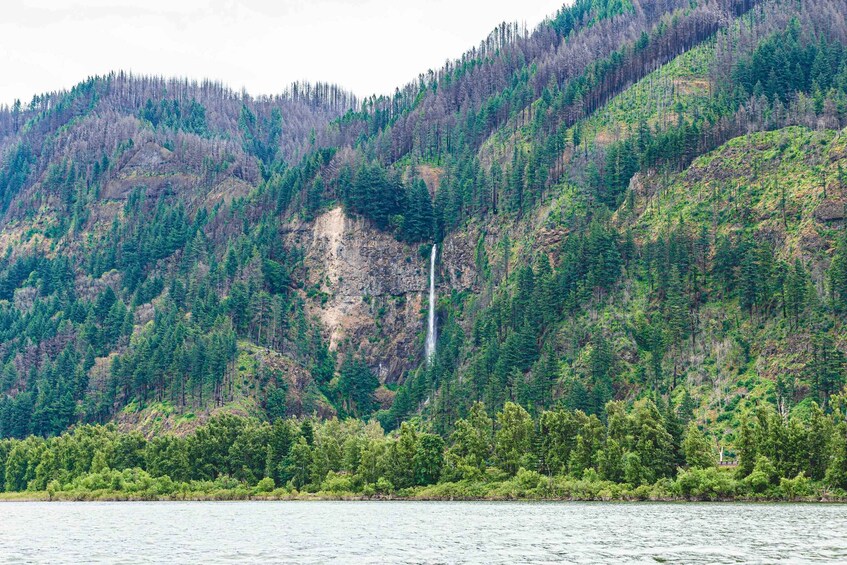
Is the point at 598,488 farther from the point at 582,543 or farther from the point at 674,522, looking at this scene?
the point at 582,543

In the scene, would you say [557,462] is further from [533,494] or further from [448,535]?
[448,535]

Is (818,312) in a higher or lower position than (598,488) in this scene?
higher

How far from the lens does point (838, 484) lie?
138000 mm

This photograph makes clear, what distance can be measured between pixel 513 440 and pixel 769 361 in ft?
172

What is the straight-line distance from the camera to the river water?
286ft

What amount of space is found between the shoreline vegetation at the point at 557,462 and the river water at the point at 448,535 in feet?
23.1

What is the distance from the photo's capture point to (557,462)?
16825cm

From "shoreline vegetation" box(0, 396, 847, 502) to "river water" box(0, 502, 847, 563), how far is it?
703cm

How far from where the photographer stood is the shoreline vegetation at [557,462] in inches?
5605

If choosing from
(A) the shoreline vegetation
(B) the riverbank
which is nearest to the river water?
(B) the riverbank

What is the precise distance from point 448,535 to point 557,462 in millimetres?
64256

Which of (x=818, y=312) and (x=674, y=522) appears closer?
(x=674, y=522)

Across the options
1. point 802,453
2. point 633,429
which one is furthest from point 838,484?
point 633,429

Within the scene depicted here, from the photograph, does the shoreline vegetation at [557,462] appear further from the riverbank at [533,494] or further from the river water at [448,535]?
the river water at [448,535]
